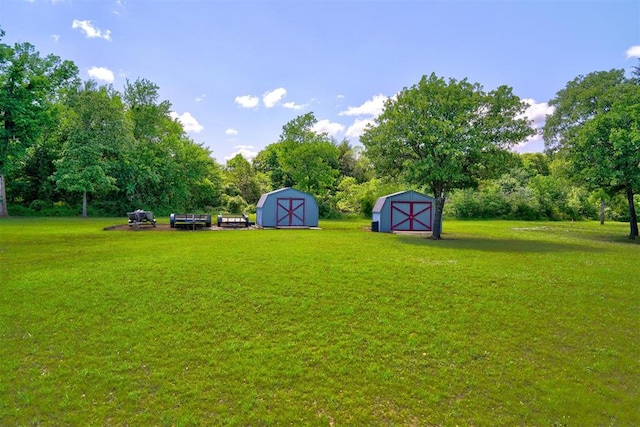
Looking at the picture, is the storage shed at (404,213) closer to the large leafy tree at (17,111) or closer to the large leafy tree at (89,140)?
the large leafy tree at (17,111)

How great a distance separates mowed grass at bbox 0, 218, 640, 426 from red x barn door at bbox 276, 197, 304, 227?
1798 centimetres

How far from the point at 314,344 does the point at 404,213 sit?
2268cm

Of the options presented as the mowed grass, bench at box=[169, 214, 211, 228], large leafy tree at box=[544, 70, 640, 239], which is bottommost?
the mowed grass

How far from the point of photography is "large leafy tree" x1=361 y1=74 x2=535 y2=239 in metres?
20.6

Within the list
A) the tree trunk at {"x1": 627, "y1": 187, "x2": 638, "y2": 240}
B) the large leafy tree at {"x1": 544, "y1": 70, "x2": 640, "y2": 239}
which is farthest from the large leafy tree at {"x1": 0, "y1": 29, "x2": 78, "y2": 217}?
the tree trunk at {"x1": 627, "y1": 187, "x2": 638, "y2": 240}

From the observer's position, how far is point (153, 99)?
48.9 m

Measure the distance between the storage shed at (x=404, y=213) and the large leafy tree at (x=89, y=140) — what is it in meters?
28.8

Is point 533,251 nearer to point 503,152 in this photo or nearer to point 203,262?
point 503,152

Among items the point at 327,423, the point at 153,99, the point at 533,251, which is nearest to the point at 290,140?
the point at 153,99

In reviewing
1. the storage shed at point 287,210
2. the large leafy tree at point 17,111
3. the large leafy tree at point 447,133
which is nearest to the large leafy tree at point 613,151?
the large leafy tree at point 447,133

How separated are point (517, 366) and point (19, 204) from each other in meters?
49.2

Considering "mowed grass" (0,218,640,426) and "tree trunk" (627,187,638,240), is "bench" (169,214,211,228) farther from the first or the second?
"tree trunk" (627,187,638,240)

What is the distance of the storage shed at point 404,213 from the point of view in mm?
27859

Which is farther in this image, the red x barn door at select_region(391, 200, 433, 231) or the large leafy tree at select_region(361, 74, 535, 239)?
the red x barn door at select_region(391, 200, 433, 231)
